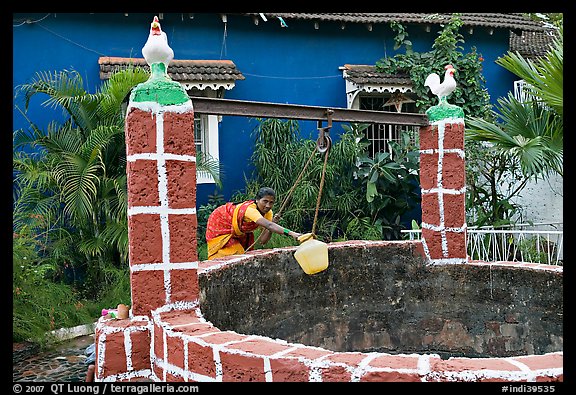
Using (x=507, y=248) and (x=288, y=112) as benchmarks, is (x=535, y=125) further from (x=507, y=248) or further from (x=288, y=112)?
(x=288, y=112)

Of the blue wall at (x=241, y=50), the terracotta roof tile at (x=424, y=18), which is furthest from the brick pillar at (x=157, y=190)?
the terracotta roof tile at (x=424, y=18)

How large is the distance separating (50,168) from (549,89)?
6.34 meters

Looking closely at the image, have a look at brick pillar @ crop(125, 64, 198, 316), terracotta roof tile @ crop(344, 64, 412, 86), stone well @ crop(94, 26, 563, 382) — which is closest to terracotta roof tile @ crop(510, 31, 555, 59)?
terracotta roof tile @ crop(344, 64, 412, 86)

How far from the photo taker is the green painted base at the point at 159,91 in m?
3.79

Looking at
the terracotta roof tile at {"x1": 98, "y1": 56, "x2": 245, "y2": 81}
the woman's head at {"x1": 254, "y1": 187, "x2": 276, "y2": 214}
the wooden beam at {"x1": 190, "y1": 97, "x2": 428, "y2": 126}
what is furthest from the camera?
the terracotta roof tile at {"x1": 98, "y1": 56, "x2": 245, "y2": 81}

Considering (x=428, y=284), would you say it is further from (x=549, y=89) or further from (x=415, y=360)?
(x=415, y=360)

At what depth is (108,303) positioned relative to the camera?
7.85 m

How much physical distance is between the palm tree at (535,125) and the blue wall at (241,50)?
11.8ft

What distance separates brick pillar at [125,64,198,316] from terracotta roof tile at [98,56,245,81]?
5868mm

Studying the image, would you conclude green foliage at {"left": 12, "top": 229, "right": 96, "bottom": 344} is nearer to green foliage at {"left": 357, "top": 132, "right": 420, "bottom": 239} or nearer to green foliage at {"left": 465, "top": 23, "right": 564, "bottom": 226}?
green foliage at {"left": 357, "top": 132, "right": 420, "bottom": 239}

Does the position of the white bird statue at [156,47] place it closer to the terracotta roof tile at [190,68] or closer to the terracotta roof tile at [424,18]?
the terracotta roof tile at [190,68]

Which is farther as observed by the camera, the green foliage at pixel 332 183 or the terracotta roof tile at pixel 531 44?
the terracotta roof tile at pixel 531 44

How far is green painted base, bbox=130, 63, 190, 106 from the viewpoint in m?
3.79
